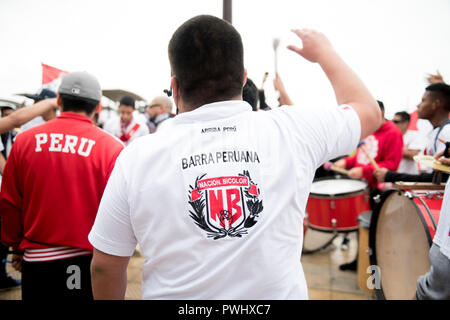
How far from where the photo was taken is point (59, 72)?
11.1 feet

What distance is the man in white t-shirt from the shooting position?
942 mm

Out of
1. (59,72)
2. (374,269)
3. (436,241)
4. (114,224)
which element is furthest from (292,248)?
(59,72)

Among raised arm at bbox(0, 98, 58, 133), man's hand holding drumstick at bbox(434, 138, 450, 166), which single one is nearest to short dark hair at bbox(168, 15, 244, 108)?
man's hand holding drumstick at bbox(434, 138, 450, 166)

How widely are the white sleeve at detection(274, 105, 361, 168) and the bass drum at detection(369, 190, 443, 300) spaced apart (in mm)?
1612

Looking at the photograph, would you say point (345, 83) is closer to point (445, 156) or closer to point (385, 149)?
point (445, 156)

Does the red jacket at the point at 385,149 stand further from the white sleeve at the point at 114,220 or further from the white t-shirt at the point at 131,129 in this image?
the white sleeve at the point at 114,220

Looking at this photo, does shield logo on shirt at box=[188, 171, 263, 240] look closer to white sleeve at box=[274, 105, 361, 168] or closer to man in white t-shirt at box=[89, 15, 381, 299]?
man in white t-shirt at box=[89, 15, 381, 299]

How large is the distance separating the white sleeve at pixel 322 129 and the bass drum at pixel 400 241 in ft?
5.29

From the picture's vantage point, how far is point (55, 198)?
1.90m

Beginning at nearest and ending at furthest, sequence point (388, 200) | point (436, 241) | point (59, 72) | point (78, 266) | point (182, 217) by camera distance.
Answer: point (182, 217) < point (436, 241) < point (78, 266) < point (388, 200) < point (59, 72)

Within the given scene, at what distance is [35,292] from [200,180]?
5.79 ft

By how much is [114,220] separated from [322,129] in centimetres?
79

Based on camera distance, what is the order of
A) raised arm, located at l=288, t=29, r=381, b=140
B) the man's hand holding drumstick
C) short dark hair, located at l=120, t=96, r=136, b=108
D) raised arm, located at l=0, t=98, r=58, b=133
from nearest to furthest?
1. raised arm, located at l=288, t=29, r=381, b=140
2. the man's hand holding drumstick
3. raised arm, located at l=0, t=98, r=58, b=133
4. short dark hair, located at l=120, t=96, r=136, b=108

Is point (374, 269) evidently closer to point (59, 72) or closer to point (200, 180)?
point (200, 180)
